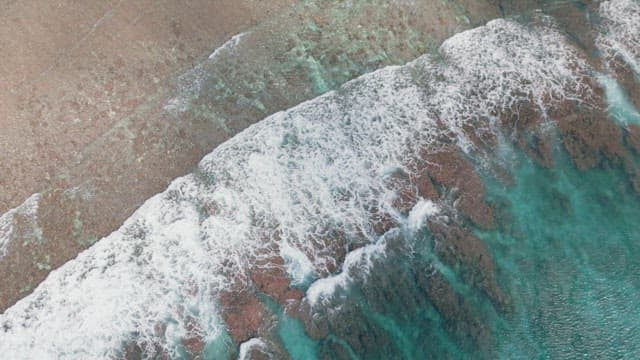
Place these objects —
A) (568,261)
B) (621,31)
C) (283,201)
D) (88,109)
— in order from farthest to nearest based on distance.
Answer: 1. (621,31)
2. (88,109)
3. (568,261)
4. (283,201)

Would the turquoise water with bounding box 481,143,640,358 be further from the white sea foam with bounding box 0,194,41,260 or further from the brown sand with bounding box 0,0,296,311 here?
the white sea foam with bounding box 0,194,41,260

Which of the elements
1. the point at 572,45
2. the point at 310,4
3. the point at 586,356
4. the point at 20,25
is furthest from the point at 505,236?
the point at 20,25

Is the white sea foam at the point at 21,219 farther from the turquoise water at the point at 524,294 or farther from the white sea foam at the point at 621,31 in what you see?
the white sea foam at the point at 621,31

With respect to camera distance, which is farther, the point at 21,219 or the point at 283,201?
the point at 283,201

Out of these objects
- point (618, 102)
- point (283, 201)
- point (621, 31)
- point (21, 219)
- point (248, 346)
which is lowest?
point (248, 346)

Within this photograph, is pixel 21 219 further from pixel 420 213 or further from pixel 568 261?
pixel 568 261

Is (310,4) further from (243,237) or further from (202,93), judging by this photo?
(243,237)

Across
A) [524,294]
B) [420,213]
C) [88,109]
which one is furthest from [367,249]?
[88,109]

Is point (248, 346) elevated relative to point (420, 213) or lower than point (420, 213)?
lower
